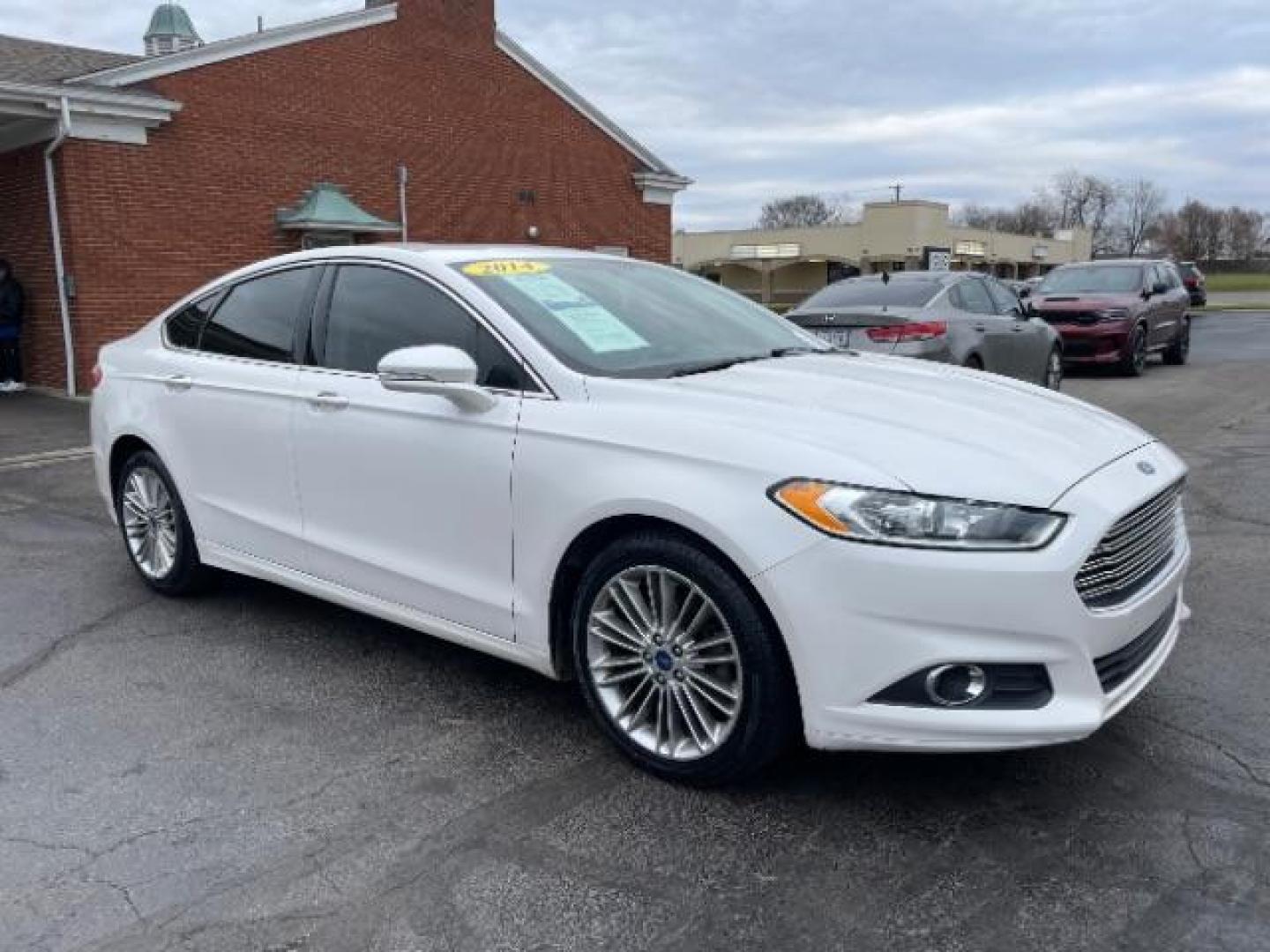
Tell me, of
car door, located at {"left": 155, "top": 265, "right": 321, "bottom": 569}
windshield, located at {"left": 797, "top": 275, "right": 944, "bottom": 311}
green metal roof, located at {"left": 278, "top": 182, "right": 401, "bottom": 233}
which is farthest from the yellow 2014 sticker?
green metal roof, located at {"left": 278, "top": 182, "right": 401, "bottom": 233}

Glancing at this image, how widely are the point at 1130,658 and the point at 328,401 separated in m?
2.85

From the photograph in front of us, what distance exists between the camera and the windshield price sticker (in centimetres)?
374

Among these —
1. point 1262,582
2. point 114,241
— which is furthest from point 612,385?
point 114,241

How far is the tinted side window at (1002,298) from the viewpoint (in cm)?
1081

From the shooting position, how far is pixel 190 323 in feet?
16.9

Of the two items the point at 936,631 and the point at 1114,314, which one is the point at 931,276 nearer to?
the point at 1114,314

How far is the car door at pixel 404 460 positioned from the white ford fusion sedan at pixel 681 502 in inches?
0.4

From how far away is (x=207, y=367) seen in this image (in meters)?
4.83

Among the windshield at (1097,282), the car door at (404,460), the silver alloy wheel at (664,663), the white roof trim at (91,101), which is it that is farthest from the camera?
the windshield at (1097,282)

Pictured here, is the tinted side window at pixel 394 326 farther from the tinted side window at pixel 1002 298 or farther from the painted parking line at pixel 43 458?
the tinted side window at pixel 1002 298

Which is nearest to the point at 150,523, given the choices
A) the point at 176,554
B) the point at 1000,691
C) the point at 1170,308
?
the point at 176,554

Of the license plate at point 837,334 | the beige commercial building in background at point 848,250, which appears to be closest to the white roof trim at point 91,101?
the license plate at point 837,334

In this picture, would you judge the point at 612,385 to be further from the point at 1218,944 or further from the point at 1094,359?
the point at 1094,359

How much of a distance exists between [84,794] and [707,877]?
1906mm
